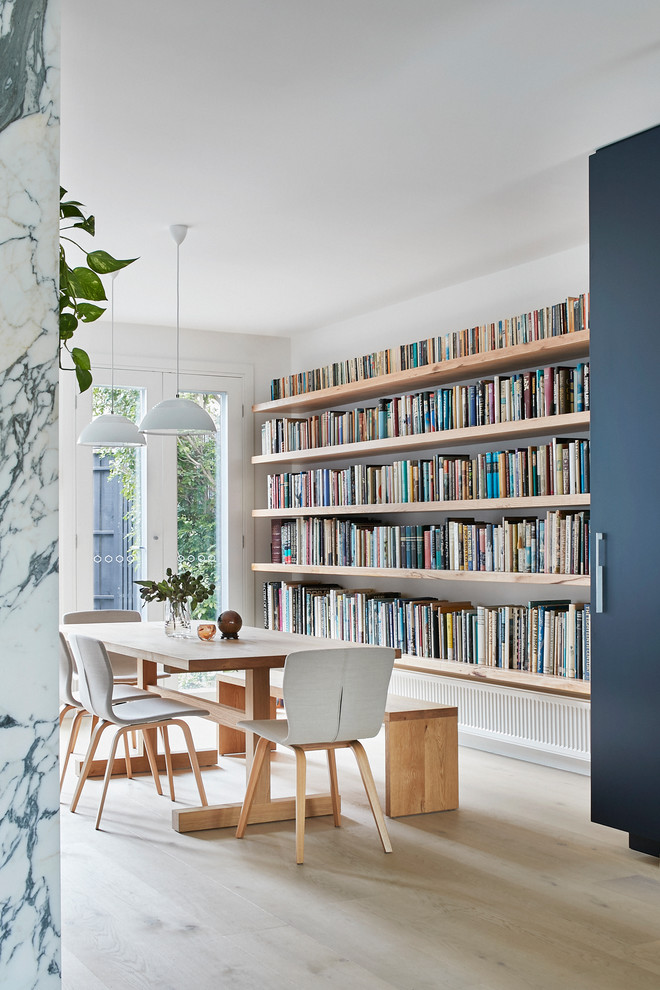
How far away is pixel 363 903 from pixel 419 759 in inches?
47.0

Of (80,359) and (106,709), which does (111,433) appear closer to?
(106,709)

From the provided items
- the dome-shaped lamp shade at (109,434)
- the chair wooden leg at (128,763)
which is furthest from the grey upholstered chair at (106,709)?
the dome-shaped lamp shade at (109,434)

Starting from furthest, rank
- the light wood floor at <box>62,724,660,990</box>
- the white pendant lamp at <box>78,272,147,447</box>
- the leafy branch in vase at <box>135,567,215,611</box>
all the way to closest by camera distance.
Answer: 1. the white pendant lamp at <box>78,272,147,447</box>
2. the leafy branch in vase at <box>135,567,215,611</box>
3. the light wood floor at <box>62,724,660,990</box>

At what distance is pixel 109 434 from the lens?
5348 millimetres

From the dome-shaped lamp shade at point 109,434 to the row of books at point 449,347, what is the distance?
174cm

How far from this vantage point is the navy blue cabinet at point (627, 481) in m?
3.69

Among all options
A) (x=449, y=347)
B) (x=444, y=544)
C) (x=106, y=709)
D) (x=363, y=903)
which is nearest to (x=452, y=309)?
(x=449, y=347)

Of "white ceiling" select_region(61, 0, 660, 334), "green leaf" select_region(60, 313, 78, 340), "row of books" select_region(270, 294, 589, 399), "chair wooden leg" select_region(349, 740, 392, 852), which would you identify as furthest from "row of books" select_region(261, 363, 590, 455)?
"green leaf" select_region(60, 313, 78, 340)

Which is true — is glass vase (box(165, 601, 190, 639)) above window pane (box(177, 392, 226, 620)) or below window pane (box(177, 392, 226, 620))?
below

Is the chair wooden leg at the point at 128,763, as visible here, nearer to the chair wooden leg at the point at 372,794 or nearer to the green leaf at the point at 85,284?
the chair wooden leg at the point at 372,794

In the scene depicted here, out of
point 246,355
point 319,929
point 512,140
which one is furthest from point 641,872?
point 246,355

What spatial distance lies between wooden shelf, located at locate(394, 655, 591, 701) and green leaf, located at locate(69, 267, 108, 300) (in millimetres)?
3541

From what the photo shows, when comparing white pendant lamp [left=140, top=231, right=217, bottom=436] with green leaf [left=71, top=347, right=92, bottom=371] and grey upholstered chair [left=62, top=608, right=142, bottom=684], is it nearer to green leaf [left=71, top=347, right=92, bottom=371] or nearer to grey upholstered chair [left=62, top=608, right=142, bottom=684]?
grey upholstered chair [left=62, top=608, right=142, bottom=684]

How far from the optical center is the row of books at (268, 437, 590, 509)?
5.07 m
